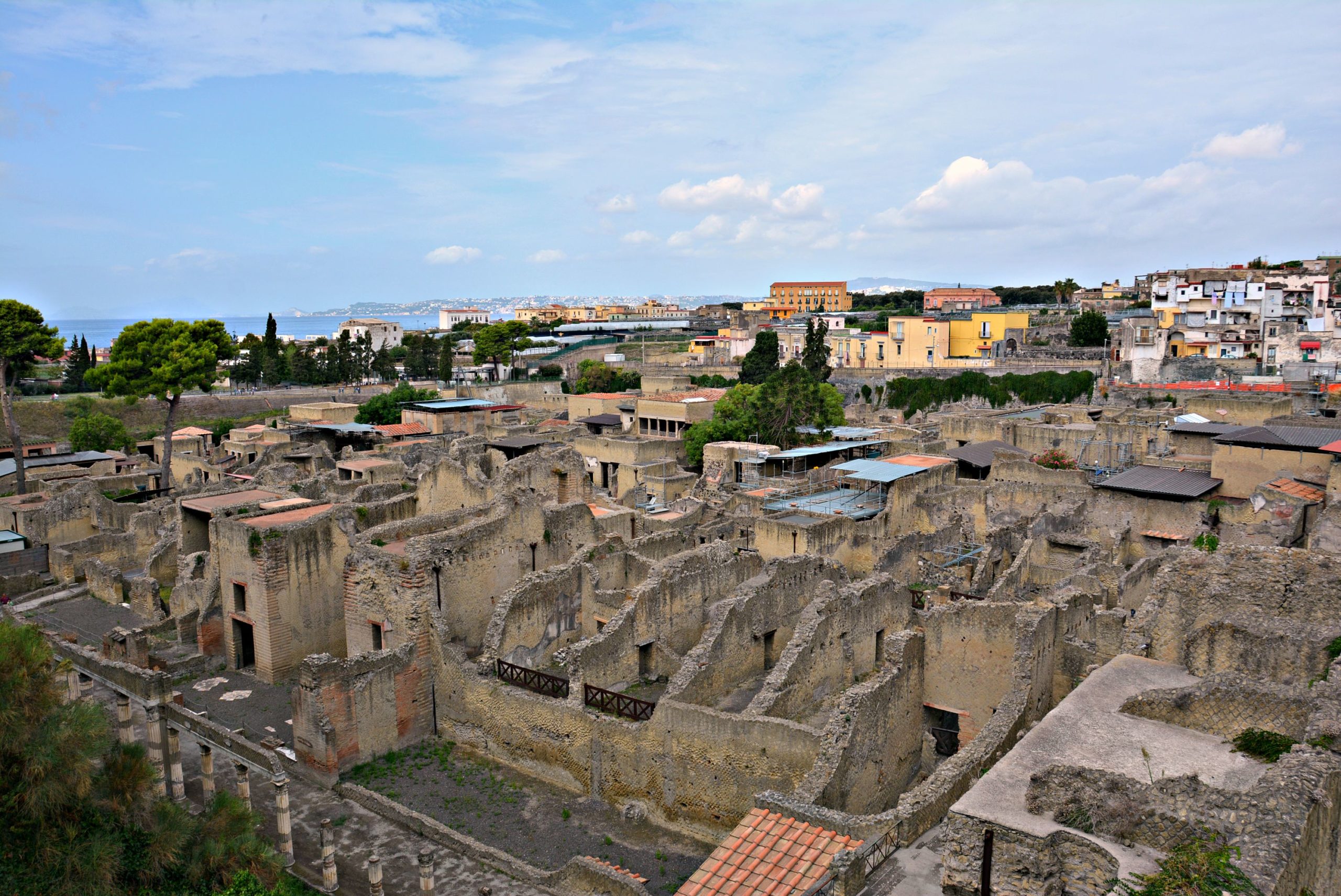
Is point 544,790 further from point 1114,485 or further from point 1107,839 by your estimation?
point 1114,485

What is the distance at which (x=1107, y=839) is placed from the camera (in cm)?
906

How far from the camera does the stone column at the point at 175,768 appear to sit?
15508mm

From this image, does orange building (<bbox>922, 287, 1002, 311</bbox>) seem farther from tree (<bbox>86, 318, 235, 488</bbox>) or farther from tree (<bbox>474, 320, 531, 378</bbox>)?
tree (<bbox>86, 318, 235, 488</bbox>)

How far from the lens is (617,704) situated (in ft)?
52.5

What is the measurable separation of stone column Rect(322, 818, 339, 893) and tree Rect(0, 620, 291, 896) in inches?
26.5

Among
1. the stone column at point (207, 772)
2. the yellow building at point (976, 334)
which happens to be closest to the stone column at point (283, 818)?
the stone column at point (207, 772)

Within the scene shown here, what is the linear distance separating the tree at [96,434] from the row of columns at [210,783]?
39487 millimetres

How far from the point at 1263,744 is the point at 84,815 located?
1490cm

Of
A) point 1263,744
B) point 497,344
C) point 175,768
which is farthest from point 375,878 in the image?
point 497,344

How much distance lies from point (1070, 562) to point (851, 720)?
15645 mm

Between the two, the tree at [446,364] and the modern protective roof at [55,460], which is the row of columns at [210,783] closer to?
the modern protective roof at [55,460]

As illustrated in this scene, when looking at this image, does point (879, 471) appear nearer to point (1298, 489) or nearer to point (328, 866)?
point (1298, 489)

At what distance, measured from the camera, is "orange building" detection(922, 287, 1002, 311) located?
101500 millimetres

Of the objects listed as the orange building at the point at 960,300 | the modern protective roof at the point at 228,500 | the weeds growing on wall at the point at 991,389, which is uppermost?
the orange building at the point at 960,300
